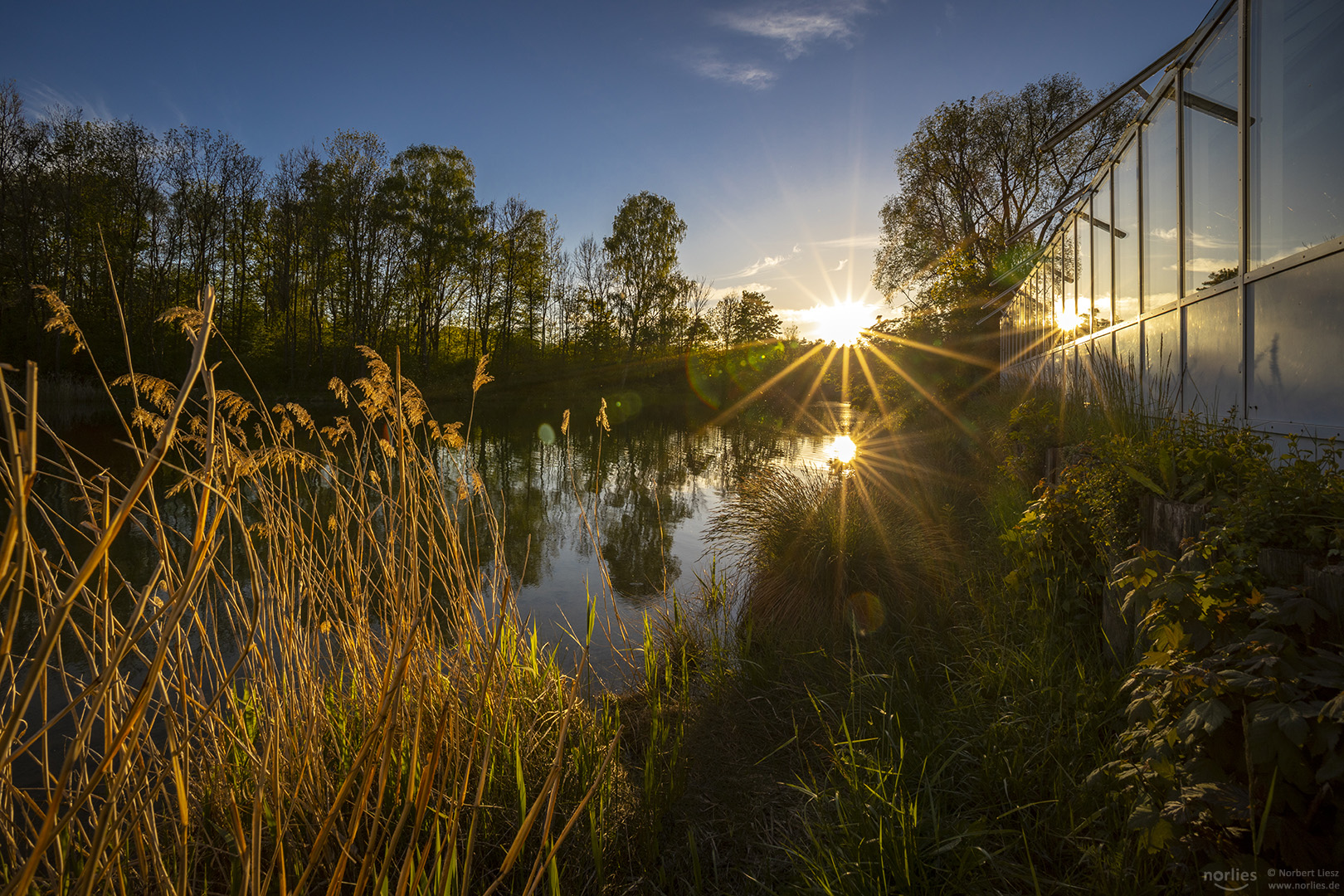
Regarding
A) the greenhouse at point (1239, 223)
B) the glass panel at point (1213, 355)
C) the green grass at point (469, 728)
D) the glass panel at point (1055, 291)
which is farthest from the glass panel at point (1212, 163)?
the glass panel at point (1055, 291)

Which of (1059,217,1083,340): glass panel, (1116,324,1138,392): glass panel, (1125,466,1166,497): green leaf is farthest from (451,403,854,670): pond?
(1059,217,1083,340): glass panel

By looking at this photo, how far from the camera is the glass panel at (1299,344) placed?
3512 mm

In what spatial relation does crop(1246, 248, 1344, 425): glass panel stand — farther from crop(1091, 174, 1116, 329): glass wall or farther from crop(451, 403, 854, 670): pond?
crop(1091, 174, 1116, 329): glass wall

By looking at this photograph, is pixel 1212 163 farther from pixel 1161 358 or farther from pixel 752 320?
pixel 752 320

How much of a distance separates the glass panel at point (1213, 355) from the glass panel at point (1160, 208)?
0.75 metres

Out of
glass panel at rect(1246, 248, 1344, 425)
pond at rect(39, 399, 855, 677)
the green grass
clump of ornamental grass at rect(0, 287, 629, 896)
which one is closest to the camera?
clump of ornamental grass at rect(0, 287, 629, 896)

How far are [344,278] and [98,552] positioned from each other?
31.2m

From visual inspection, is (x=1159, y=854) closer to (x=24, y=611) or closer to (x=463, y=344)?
(x=24, y=611)

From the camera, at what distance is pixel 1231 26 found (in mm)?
4840

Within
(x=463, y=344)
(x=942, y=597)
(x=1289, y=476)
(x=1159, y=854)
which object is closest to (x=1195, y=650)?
(x=1159, y=854)

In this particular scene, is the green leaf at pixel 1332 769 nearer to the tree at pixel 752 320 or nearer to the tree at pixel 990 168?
the tree at pixel 990 168

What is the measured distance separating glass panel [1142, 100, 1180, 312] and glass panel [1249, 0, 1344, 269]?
1.62 metres

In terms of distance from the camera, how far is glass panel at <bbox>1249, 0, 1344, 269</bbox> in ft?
11.8

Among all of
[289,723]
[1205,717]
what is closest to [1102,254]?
[1205,717]
